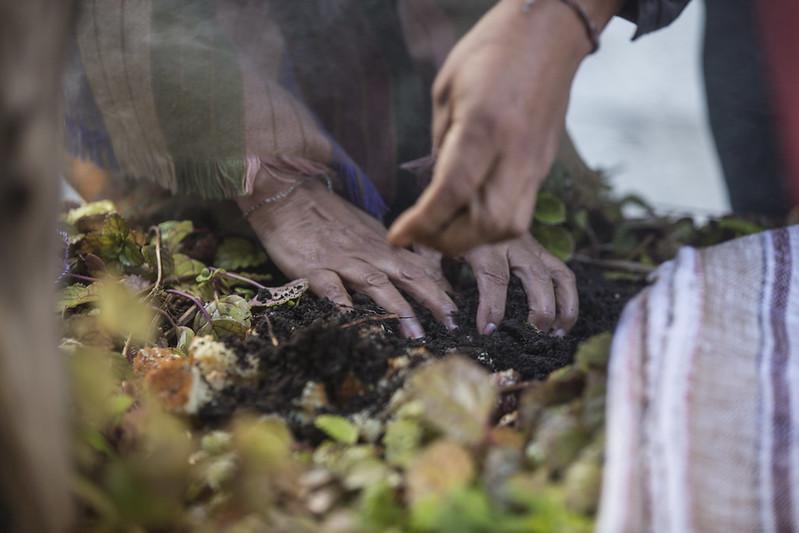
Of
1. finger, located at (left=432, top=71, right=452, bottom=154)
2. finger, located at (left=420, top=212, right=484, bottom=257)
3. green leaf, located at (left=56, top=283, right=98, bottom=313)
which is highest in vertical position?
finger, located at (left=432, top=71, right=452, bottom=154)

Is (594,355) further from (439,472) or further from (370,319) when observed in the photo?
(370,319)

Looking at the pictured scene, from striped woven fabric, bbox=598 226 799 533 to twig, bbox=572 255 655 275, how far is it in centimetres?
68

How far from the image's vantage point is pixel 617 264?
5.10 ft

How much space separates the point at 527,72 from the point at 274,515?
0.48 meters

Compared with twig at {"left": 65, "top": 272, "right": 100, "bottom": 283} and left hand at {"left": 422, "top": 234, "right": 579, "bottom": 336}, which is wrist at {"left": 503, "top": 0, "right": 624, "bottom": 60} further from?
twig at {"left": 65, "top": 272, "right": 100, "bottom": 283}

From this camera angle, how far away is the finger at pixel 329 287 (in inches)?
44.1

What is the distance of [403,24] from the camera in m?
1.57

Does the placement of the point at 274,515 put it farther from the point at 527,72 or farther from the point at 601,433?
the point at 527,72

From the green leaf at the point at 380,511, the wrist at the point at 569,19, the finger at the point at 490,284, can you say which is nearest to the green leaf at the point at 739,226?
the finger at the point at 490,284

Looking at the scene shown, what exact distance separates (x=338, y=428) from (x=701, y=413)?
1.14ft

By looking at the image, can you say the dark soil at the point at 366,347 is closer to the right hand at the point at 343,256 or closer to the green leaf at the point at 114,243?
the right hand at the point at 343,256

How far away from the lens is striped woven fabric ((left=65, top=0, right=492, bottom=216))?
1.25 meters

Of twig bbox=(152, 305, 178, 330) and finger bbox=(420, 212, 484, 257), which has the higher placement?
finger bbox=(420, 212, 484, 257)

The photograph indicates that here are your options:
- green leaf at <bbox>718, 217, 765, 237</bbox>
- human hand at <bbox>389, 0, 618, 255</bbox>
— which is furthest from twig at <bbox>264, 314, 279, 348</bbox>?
green leaf at <bbox>718, 217, 765, 237</bbox>
